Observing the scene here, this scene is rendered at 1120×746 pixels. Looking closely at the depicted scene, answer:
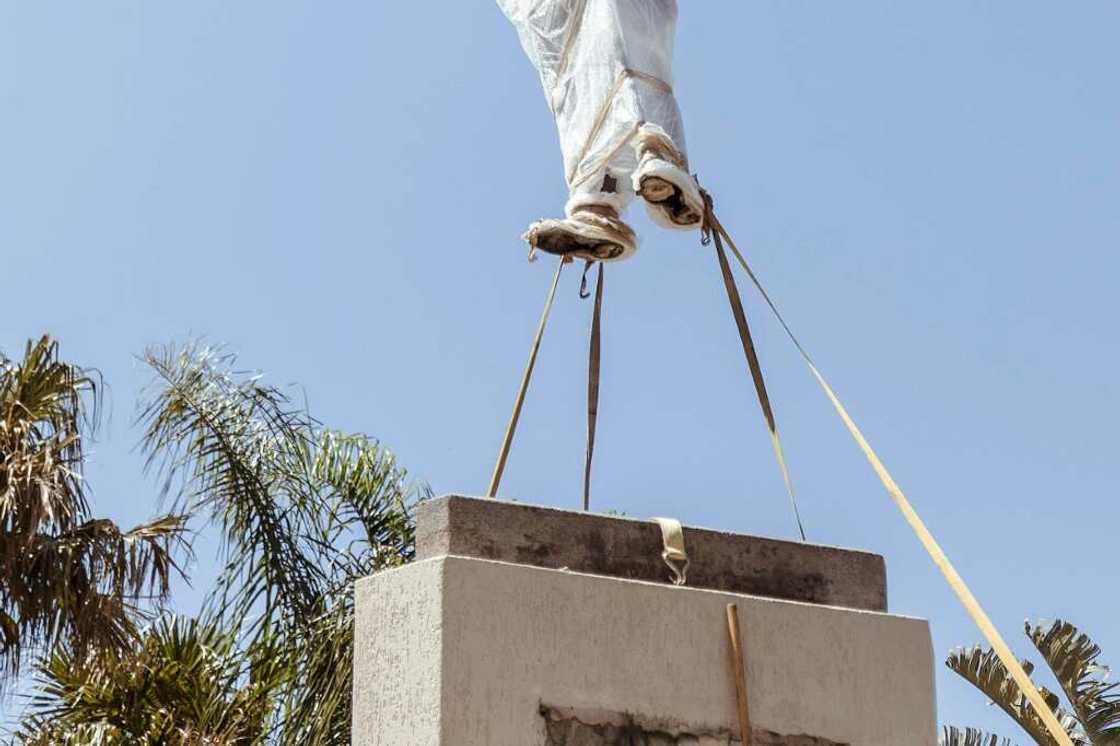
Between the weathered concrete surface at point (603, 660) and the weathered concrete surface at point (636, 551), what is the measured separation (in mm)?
123

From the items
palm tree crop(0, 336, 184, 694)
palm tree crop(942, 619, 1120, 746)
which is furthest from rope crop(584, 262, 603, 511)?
palm tree crop(942, 619, 1120, 746)

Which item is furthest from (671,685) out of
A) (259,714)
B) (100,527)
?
(259,714)

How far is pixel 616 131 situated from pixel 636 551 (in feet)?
4.96

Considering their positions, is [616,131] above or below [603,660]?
above

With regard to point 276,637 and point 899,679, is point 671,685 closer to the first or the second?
point 899,679

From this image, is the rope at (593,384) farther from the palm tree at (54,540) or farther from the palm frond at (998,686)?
the palm frond at (998,686)

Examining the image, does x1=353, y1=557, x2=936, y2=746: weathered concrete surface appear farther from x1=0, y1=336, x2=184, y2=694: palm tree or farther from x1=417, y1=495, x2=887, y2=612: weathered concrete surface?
x1=0, y1=336, x2=184, y2=694: palm tree

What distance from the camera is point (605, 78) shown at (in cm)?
603

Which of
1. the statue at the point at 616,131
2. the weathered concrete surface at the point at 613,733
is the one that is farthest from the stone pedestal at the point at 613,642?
the statue at the point at 616,131

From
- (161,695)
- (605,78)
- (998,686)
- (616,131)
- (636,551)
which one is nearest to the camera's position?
(636,551)

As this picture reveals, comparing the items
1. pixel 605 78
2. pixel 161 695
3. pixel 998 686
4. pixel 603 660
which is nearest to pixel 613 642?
pixel 603 660

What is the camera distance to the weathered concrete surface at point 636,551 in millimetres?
4723

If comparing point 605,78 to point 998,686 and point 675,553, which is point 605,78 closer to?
point 675,553

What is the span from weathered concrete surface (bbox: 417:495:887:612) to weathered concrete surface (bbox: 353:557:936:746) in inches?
4.8
